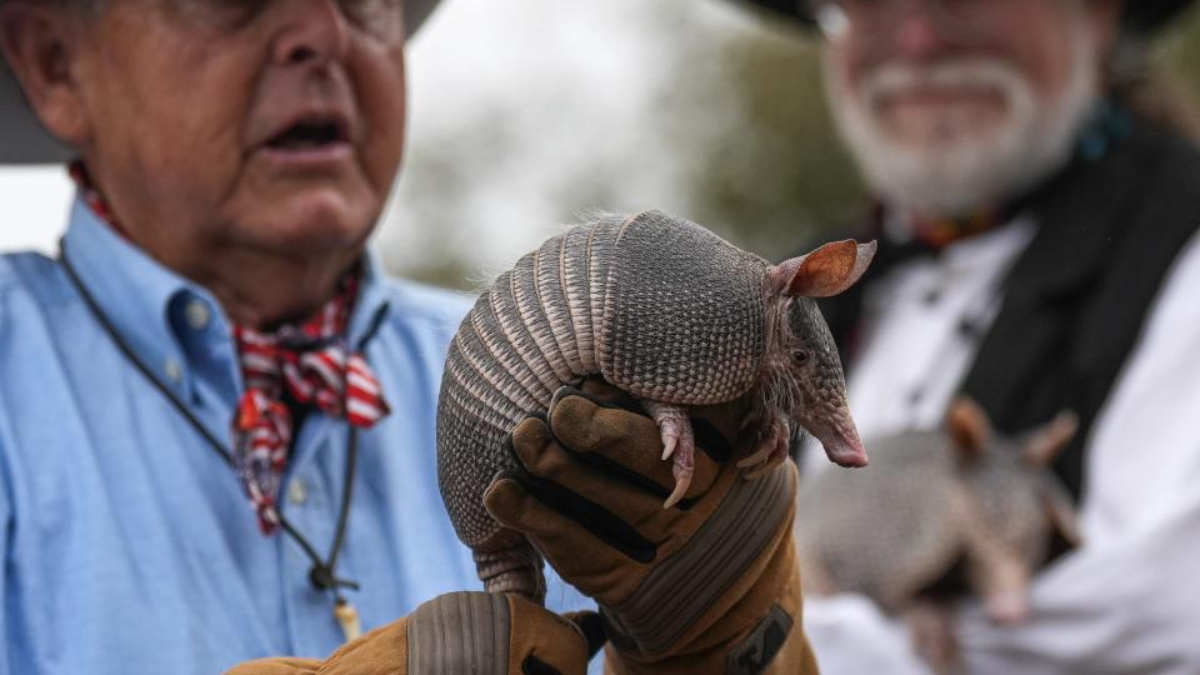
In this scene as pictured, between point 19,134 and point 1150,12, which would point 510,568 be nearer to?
point 19,134

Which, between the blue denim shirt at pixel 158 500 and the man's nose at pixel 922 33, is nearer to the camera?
the blue denim shirt at pixel 158 500

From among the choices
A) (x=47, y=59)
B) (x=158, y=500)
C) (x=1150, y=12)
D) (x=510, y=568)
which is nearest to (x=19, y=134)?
(x=47, y=59)

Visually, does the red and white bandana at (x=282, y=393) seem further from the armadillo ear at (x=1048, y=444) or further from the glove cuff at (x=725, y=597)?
the armadillo ear at (x=1048, y=444)

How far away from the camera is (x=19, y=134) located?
2375 mm

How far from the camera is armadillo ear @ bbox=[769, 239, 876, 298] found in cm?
152

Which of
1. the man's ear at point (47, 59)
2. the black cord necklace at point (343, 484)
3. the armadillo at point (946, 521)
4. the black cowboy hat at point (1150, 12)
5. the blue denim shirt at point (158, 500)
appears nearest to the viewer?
the blue denim shirt at point (158, 500)

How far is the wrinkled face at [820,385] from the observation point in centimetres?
155

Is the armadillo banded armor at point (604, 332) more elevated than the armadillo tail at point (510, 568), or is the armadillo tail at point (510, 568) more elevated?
the armadillo banded armor at point (604, 332)

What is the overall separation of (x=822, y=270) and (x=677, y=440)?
225 millimetres

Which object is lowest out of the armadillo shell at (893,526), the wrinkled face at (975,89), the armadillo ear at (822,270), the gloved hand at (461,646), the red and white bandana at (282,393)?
the armadillo shell at (893,526)

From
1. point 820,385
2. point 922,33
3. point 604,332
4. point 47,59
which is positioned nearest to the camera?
point 604,332

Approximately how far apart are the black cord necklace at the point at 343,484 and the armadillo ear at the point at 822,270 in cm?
75

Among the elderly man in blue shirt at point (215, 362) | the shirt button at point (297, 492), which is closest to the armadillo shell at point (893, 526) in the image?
the elderly man in blue shirt at point (215, 362)

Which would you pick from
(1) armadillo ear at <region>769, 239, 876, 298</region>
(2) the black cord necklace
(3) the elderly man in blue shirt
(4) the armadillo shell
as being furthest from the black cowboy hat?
(1) armadillo ear at <region>769, 239, 876, 298</region>
